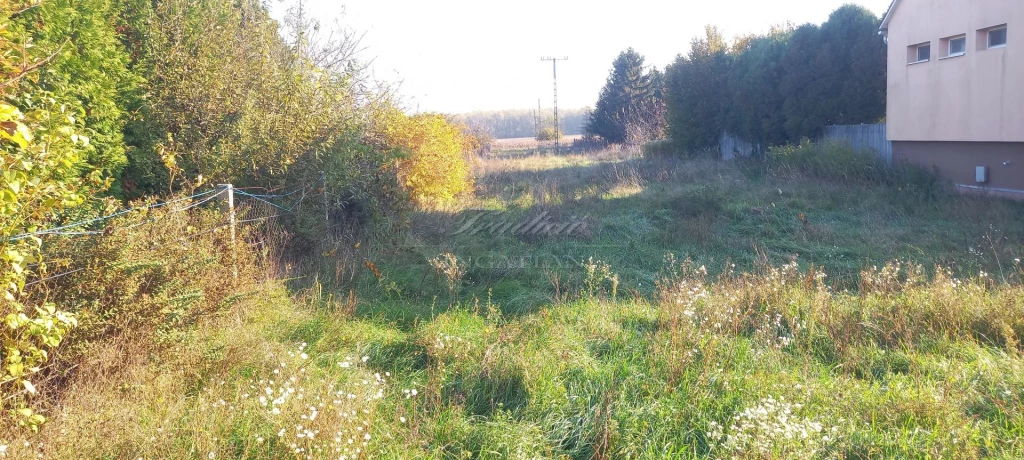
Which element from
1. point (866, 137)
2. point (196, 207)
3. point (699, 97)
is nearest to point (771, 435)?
point (196, 207)

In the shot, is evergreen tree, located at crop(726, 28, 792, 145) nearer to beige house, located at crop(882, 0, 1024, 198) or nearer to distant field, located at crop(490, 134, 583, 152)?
beige house, located at crop(882, 0, 1024, 198)

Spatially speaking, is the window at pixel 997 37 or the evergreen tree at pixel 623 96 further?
the evergreen tree at pixel 623 96

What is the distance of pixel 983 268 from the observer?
795cm

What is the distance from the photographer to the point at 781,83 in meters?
22.2

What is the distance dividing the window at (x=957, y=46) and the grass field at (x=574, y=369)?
6925 mm

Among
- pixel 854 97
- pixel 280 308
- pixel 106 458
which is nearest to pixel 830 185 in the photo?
pixel 854 97

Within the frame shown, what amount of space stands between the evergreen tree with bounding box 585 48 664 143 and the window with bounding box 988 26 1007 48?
987 inches

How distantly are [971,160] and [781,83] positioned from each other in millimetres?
9077

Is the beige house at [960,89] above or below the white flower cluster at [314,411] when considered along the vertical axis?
above

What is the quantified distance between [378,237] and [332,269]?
1.79m

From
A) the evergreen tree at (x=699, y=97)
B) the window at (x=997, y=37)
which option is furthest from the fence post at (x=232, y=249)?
the evergreen tree at (x=699, y=97)

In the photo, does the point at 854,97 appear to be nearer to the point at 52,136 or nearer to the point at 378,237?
the point at 378,237

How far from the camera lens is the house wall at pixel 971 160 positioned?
12.8 m

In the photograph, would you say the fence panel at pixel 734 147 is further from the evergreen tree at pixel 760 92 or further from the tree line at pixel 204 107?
the tree line at pixel 204 107
